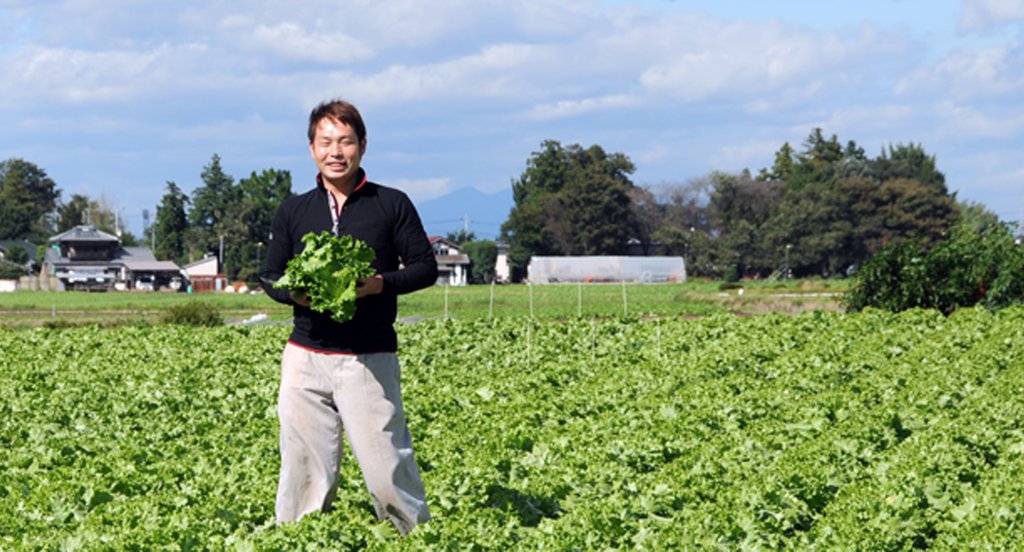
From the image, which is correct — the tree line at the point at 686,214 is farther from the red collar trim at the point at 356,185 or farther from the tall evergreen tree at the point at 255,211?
the red collar trim at the point at 356,185

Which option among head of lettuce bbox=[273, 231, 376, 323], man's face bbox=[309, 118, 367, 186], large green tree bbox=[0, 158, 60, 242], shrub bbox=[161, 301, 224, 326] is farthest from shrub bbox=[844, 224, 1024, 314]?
large green tree bbox=[0, 158, 60, 242]

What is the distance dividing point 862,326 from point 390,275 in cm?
1778

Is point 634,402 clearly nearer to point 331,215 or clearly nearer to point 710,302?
point 331,215

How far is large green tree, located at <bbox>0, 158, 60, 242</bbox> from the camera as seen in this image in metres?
117

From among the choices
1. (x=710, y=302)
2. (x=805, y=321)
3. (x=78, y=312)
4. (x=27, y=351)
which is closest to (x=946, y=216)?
(x=710, y=302)

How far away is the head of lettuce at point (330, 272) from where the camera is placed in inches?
216

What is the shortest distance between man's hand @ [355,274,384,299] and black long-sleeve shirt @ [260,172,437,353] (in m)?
0.07

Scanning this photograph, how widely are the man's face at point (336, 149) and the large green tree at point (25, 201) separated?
119 m

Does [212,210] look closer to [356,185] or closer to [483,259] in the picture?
[483,259]

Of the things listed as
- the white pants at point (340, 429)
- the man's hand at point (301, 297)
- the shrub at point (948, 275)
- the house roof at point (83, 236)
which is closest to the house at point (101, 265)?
the house roof at point (83, 236)

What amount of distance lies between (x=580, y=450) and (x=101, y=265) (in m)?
91.2

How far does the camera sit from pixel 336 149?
5.79m

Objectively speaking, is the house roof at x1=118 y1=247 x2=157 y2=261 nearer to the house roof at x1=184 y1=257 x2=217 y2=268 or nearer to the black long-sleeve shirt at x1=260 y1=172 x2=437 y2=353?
the house roof at x1=184 y1=257 x2=217 y2=268

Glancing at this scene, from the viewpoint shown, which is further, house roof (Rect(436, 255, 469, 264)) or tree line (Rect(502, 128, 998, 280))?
house roof (Rect(436, 255, 469, 264))
